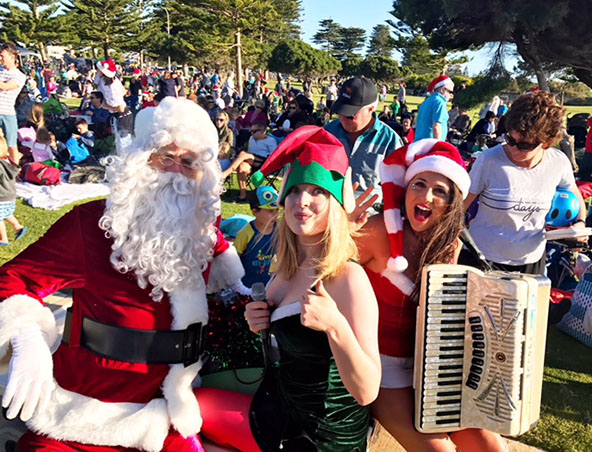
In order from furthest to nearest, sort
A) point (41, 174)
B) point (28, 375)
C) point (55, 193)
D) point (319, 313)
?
point (41, 174) < point (55, 193) < point (28, 375) < point (319, 313)

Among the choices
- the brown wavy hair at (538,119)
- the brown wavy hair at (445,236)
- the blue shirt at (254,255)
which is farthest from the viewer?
the blue shirt at (254,255)

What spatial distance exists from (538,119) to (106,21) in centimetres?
5320

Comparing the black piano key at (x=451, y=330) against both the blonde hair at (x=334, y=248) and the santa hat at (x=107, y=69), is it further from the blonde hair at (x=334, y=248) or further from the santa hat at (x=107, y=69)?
the santa hat at (x=107, y=69)

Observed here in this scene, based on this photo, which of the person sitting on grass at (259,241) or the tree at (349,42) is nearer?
the person sitting on grass at (259,241)

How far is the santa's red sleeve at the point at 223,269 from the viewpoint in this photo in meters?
2.40

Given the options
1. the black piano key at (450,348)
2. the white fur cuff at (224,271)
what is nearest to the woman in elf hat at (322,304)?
the black piano key at (450,348)

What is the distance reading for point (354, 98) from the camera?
4.02 m

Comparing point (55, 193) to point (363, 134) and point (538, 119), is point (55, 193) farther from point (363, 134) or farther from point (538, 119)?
point (538, 119)

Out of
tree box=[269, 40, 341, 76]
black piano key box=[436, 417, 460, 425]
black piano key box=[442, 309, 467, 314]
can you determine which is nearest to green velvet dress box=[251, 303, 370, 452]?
black piano key box=[436, 417, 460, 425]

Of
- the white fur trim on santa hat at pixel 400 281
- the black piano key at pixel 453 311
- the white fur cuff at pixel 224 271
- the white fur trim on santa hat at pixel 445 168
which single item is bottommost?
the white fur cuff at pixel 224 271

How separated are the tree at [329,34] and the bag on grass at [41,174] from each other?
312ft

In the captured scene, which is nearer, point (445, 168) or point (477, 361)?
point (477, 361)

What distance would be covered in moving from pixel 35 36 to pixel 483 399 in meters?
56.5

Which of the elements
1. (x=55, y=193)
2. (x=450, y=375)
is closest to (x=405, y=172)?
(x=450, y=375)
